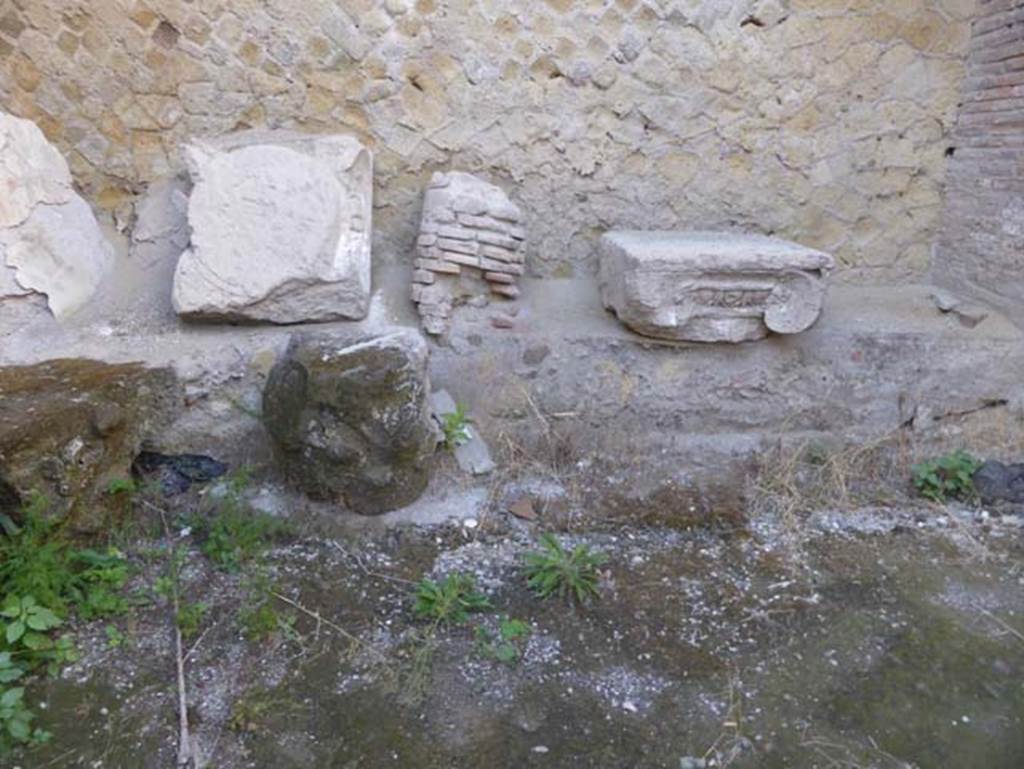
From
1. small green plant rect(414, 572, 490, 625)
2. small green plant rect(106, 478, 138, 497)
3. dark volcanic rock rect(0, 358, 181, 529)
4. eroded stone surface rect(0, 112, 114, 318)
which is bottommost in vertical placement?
small green plant rect(414, 572, 490, 625)

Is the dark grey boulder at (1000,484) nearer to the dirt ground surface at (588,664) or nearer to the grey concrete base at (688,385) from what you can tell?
the grey concrete base at (688,385)

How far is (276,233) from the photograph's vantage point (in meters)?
3.01

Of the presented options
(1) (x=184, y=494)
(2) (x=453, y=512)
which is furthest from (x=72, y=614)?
(2) (x=453, y=512)

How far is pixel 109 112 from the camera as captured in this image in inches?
128

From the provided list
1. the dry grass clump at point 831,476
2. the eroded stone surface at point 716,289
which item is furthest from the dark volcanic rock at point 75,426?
the dry grass clump at point 831,476

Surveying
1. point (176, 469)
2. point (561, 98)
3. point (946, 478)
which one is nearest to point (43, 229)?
point (176, 469)

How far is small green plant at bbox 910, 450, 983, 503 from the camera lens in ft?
10.2

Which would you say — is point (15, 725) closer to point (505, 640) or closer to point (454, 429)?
point (505, 640)

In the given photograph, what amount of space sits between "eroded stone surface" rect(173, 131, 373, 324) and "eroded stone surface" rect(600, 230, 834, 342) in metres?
1.07

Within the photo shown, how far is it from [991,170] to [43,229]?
3.97 meters

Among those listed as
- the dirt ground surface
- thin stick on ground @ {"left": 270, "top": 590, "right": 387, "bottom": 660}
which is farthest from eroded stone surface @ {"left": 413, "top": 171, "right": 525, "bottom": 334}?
thin stick on ground @ {"left": 270, "top": 590, "right": 387, "bottom": 660}

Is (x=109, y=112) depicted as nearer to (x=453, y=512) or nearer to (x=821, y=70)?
(x=453, y=512)

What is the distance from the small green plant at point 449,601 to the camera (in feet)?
7.61

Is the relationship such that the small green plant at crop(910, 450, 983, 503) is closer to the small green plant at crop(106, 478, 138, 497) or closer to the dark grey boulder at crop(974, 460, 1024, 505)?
the dark grey boulder at crop(974, 460, 1024, 505)
